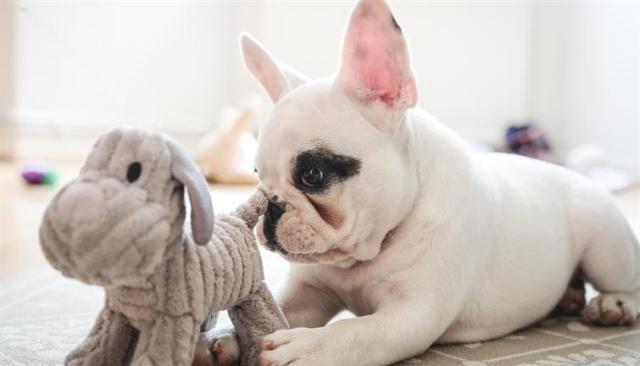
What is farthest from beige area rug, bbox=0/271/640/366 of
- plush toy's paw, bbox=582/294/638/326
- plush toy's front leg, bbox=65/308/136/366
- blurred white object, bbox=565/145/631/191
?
blurred white object, bbox=565/145/631/191

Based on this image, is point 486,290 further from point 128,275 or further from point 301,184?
point 128,275

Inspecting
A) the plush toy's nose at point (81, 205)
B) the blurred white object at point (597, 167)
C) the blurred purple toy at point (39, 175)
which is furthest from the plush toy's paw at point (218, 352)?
the blurred white object at point (597, 167)

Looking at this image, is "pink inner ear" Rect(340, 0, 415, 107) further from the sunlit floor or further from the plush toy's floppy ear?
the sunlit floor

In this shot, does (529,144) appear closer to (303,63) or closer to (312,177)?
(303,63)

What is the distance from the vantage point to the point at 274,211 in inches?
50.8

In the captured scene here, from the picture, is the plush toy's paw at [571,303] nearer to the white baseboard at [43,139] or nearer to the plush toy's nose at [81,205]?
the plush toy's nose at [81,205]

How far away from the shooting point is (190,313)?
1.01 m

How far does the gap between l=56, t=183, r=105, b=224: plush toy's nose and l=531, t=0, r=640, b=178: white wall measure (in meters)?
4.36

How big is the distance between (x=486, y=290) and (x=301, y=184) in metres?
0.46

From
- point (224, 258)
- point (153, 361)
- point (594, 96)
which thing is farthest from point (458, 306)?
point (594, 96)

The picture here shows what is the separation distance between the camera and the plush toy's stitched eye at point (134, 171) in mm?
948

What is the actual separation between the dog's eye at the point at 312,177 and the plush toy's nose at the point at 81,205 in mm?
422

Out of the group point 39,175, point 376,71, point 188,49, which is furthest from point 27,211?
point 188,49

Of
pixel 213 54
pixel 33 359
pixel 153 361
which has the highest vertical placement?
pixel 213 54
